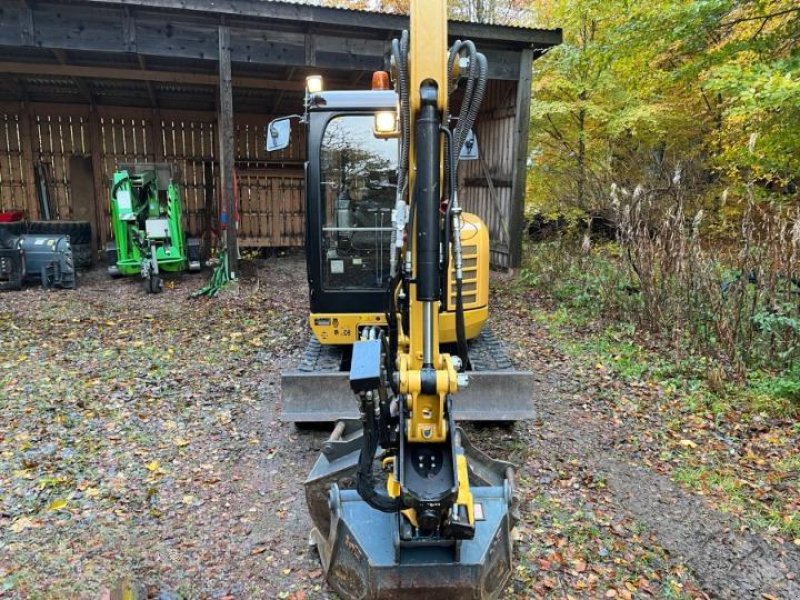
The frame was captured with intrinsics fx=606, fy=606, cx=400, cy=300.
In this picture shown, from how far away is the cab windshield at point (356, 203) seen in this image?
434 cm

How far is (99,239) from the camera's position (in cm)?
1198

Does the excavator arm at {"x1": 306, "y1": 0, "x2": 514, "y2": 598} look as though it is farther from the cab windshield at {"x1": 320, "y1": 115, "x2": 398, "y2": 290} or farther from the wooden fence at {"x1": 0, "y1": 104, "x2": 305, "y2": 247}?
the wooden fence at {"x1": 0, "y1": 104, "x2": 305, "y2": 247}

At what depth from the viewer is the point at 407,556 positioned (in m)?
2.37

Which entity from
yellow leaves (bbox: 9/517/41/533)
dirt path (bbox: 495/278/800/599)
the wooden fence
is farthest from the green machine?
dirt path (bbox: 495/278/800/599)

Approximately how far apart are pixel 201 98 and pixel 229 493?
10231 millimetres

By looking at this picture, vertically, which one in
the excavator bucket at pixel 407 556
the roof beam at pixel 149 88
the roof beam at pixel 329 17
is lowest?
the excavator bucket at pixel 407 556

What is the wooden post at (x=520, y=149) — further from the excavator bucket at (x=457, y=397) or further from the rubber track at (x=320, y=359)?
the excavator bucket at (x=457, y=397)

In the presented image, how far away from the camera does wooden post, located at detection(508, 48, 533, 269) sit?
920 centimetres

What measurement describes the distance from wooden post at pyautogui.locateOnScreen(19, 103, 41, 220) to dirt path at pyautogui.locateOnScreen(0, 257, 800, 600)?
6.47 meters

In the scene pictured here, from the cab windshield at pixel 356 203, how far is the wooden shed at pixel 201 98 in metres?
4.60

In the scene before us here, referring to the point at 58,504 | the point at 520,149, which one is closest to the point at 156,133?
the point at 520,149

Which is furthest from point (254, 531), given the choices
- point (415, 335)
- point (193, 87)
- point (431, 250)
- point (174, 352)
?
point (193, 87)

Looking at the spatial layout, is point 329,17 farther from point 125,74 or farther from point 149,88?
point 149,88

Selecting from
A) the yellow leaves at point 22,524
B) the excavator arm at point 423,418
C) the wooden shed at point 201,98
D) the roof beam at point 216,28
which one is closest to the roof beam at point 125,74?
the wooden shed at point 201,98
